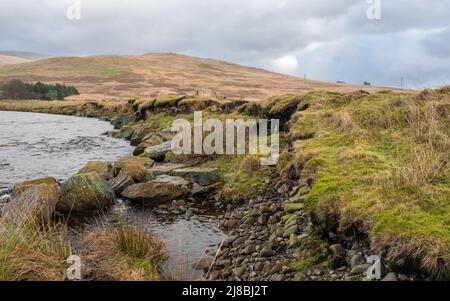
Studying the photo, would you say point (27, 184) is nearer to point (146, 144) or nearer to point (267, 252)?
point (267, 252)

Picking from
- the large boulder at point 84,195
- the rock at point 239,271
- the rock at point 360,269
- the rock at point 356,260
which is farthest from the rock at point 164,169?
the rock at point 360,269

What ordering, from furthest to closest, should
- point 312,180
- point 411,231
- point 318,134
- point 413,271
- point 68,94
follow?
point 68,94 → point 318,134 → point 312,180 → point 411,231 → point 413,271

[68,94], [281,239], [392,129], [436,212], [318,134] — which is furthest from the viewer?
[68,94]

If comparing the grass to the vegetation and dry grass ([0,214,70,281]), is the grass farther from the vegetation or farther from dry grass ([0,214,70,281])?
the vegetation

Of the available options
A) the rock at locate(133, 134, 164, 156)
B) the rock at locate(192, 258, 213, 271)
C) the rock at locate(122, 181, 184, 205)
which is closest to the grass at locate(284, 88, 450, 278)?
the rock at locate(192, 258, 213, 271)

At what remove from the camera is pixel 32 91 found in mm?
103188

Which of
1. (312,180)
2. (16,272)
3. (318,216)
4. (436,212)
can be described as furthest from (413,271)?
(16,272)

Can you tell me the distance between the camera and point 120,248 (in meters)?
8.77

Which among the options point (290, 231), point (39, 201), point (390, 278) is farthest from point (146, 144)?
point (390, 278)

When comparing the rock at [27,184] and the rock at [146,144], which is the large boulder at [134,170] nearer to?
the rock at [27,184]

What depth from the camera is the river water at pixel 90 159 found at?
9812 mm

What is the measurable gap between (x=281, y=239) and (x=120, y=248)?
3.25 m

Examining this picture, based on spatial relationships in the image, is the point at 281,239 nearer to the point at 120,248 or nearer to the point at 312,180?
the point at 312,180
